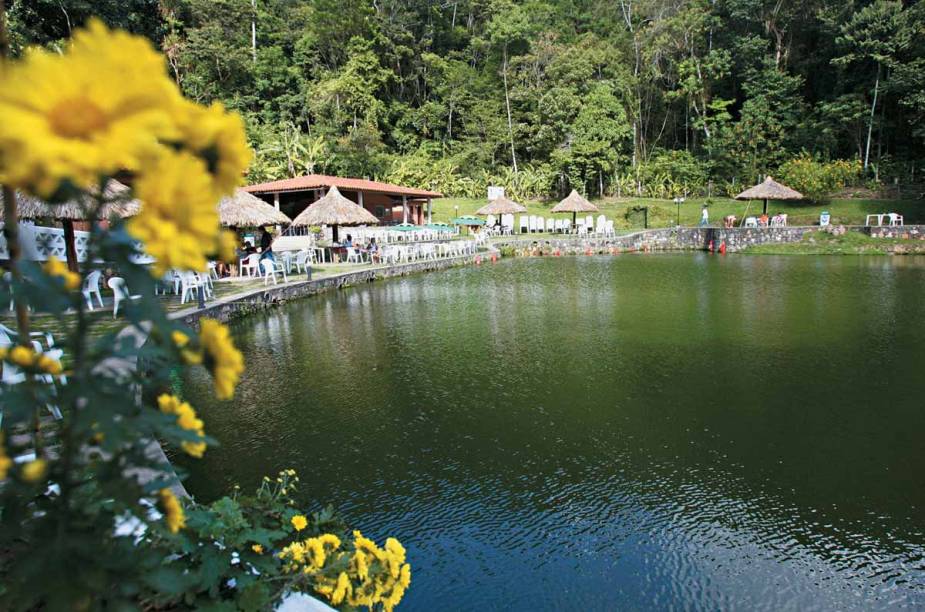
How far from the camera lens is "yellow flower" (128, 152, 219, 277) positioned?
31.5 inches

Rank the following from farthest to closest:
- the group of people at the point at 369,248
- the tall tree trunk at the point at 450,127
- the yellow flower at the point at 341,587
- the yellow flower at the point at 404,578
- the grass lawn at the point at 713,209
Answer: the tall tree trunk at the point at 450,127, the grass lawn at the point at 713,209, the group of people at the point at 369,248, the yellow flower at the point at 404,578, the yellow flower at the point at 341,587

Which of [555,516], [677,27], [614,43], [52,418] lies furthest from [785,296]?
[614,43]

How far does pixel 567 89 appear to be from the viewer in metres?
29.5

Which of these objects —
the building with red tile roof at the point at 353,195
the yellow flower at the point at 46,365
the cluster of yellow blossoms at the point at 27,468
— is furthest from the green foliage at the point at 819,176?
the cluster of yellow blossoms at the point at 27,468

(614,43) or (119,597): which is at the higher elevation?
(614,43)

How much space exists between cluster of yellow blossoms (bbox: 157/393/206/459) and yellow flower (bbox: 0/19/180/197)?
45 centimetres

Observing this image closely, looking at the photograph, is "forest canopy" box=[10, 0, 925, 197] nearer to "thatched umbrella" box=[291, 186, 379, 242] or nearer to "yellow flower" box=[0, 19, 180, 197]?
"thatched umbrella" box=[291, 186, 379, 242]

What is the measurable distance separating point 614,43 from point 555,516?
36.4 m

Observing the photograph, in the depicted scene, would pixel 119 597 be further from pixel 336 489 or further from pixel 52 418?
pixel 52 418

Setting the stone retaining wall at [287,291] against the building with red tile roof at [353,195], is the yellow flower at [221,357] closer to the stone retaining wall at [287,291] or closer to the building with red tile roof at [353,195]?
the stone retaining wall at [287,291]

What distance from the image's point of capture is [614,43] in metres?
34.4

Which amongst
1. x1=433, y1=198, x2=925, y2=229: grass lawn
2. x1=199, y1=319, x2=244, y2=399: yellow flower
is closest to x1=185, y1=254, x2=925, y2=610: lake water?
x1=199, y1=319, x2=244, y2=399: yellow flower

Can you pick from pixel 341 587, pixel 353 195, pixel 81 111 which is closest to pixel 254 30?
pixel 353 195

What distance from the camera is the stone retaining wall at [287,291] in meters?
8.38
